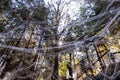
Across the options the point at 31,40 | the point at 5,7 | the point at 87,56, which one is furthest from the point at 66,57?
the point at 5,7

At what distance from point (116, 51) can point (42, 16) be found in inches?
152

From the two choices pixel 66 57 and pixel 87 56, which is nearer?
pixel 87 56

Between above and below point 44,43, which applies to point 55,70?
below

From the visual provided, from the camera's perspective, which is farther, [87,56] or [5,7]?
[5,7]

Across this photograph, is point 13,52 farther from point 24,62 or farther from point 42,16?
point 42,16

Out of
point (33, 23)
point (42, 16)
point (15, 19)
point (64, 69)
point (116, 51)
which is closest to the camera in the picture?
point (116, 51)

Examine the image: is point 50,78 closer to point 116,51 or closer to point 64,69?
point 64,69

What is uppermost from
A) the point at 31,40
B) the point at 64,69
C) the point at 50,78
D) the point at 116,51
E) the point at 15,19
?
the point at 15,19

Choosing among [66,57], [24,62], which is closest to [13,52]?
[24,62]

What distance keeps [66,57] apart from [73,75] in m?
0.97

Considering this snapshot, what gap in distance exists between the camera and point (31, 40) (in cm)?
1059

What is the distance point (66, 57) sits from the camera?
35.3ft

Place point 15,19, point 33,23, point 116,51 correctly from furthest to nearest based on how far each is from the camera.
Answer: point 15,19 → point 33,23 → point 116,51

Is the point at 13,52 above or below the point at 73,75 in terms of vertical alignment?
above
